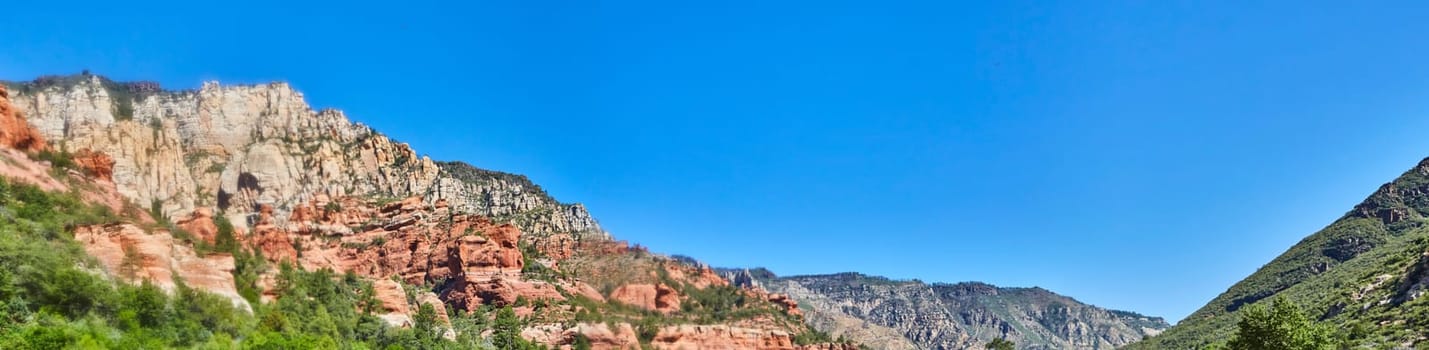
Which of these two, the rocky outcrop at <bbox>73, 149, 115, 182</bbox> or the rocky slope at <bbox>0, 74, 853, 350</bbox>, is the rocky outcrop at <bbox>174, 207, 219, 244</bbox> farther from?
the rocky outcrop at <bbox>73, 149, 115, 182</bbox>

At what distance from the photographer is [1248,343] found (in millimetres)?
47969

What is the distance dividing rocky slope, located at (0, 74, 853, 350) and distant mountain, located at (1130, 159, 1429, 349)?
54.1m

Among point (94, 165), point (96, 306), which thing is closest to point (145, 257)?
point (96, 306)

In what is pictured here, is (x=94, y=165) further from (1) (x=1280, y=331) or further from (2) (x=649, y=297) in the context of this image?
(1) (x=1280, y=331)

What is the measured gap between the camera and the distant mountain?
59531 mm

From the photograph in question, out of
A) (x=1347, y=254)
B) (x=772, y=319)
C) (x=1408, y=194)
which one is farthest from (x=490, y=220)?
(x=1408, y=194)

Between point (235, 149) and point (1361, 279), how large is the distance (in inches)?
5053

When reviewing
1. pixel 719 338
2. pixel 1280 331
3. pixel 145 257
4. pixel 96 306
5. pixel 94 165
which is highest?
pixel 94 165

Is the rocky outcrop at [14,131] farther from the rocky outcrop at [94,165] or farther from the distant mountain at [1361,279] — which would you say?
the distant mountain at [1361,279]

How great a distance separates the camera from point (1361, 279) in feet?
260

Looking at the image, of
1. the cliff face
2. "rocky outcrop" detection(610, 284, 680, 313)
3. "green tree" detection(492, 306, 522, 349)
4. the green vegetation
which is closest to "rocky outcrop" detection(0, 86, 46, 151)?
the green vegetation

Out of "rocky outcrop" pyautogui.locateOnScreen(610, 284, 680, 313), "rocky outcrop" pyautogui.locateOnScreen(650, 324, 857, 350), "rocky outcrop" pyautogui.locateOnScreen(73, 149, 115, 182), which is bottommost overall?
"rocky outcrop" pyautogui.locateOnScreen(650, 324, 857, 350)

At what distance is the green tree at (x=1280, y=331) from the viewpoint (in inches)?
Answer: 1775

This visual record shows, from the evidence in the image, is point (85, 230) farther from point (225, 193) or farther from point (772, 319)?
point (772, 319)
